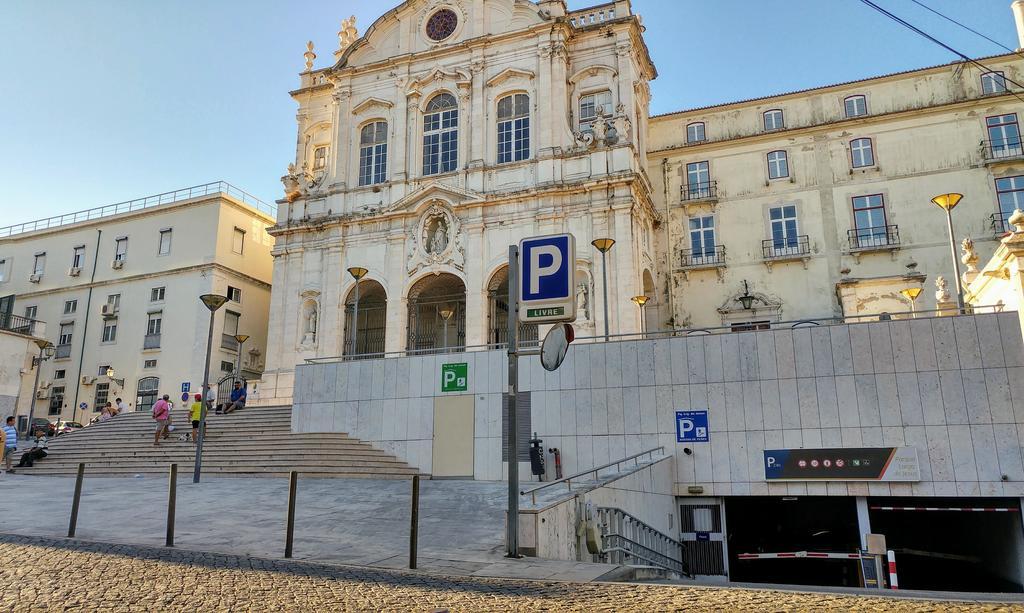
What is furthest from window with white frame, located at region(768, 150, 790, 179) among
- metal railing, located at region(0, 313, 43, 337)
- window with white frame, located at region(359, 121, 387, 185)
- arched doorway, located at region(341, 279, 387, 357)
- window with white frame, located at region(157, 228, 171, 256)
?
metal railing, located at region(0, 313, 43, 337)

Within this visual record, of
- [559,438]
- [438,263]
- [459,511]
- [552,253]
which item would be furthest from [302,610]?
[438,263]

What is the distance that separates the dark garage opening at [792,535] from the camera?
58.6 feet

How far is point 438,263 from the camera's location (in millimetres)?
31500

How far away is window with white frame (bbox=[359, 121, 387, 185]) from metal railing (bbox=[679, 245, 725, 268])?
14.3 metres

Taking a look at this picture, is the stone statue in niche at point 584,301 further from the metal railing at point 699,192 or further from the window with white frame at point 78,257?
the window with white frame at point 78,257

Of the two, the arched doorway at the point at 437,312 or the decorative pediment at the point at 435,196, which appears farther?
the arched doorway at the point at 437,312

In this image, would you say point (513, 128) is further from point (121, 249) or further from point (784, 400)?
point (121, 249)

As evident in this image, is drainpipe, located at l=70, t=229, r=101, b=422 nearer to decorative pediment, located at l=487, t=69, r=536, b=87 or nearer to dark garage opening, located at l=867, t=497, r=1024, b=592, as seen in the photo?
decorative pediment, located at l=487, t=69, r=536, b=87

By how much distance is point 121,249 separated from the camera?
4256 cm

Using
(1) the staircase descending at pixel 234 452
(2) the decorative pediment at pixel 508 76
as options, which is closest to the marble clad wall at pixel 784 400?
(1) the staircase descending at pixel 234 452

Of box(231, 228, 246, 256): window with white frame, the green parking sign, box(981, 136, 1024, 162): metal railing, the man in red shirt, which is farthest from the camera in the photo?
box(231, 228, 246, 256): window with white frame

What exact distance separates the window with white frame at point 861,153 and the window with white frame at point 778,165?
2679 mm

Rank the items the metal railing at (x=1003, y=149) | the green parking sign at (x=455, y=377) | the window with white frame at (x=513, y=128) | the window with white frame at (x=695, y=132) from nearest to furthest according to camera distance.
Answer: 1. the green parking sign at (x=455, y=377)
2. the metal railing at (x=1003, y=149)
3. the window with white frame at (x=513, y=128)
4. the window with white frame at (x=695, y=132)

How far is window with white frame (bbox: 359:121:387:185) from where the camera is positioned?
3444 cm
